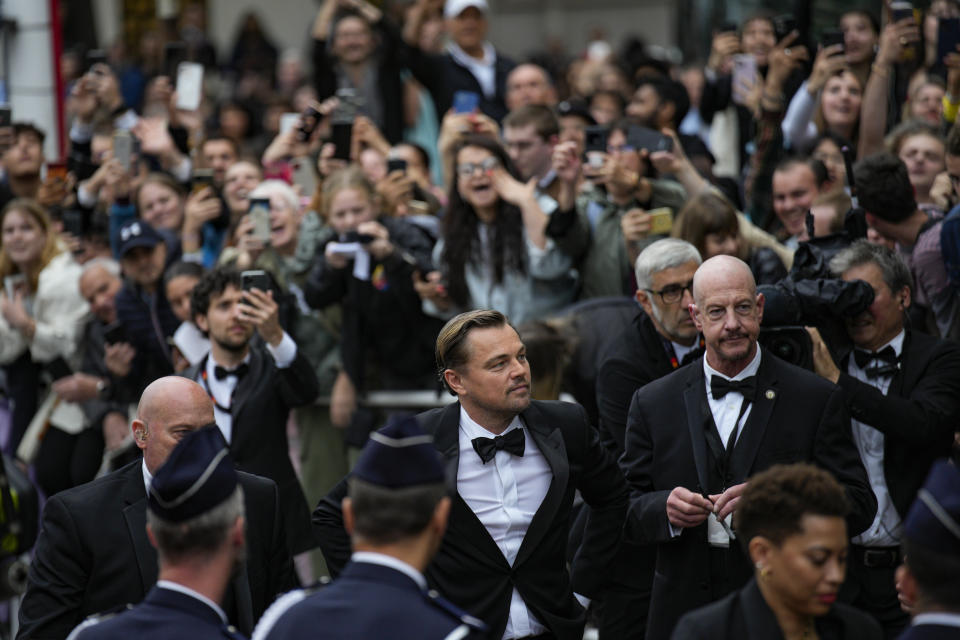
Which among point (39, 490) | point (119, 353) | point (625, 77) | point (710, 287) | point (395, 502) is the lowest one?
point (39, 490)

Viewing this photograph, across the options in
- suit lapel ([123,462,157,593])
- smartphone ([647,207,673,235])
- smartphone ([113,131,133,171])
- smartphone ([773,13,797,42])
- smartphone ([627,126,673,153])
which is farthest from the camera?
smartphone ([113,131,133,171])

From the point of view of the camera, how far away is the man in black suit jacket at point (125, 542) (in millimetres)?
4832

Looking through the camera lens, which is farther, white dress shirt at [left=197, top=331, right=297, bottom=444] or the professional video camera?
white dress shirt at [left=197, top=331, right=297, bottom=444]

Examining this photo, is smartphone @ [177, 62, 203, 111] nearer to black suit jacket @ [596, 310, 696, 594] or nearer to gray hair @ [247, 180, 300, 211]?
gray hair @ [247, 180, 300, 211]

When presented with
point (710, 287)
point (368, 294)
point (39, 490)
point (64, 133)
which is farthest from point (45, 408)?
point (710, 287)

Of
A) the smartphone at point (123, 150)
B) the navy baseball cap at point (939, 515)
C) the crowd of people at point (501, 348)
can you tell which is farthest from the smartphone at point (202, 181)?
the navy baseball cap at point (939, 515)

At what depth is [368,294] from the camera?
788cm

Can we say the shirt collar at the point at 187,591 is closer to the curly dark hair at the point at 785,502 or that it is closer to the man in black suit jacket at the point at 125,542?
the man in black suit jacket at the point at 125,542

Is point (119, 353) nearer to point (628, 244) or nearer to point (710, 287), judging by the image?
point (628, 244)

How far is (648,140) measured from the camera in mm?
7688

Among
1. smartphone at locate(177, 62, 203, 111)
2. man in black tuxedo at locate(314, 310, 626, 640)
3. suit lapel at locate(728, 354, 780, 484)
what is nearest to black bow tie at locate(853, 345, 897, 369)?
suit lapel at locate(728, 354, 780, 484)

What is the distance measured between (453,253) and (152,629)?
170 inches

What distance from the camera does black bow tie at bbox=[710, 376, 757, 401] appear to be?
5.12 metres

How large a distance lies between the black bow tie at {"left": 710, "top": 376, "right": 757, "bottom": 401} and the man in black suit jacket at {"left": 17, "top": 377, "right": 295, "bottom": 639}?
1.69m
